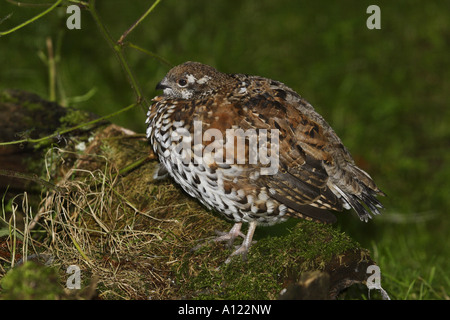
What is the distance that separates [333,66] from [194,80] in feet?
16.3

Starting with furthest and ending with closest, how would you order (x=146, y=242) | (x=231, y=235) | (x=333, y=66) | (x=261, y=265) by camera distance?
(x=333, y=66), (x=231, y=235), (x=146, y=242), (x=261, y=265)

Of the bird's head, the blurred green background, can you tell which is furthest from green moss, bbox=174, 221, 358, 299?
the blurred green background

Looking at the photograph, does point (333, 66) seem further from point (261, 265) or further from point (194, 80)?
point (261, 265)

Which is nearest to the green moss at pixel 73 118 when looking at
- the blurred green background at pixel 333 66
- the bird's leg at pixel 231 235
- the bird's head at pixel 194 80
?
the bird's head at pixel 194 80

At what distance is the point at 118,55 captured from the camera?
4930 millimetres

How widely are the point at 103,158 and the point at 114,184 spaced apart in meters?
0.38

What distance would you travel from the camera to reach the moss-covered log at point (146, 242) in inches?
158

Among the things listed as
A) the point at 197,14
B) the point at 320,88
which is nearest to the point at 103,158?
the point at 320,88

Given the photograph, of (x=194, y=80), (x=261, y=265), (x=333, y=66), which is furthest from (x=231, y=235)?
(x=333, y=66)

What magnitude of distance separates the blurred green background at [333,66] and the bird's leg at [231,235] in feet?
9.22

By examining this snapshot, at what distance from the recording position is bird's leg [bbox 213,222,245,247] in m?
4.66

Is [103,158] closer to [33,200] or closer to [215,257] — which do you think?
[33,200]

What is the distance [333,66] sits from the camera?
9102mm

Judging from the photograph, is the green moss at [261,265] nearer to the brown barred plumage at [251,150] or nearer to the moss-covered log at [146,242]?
the moss-covered log at [146,242]
